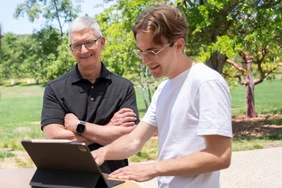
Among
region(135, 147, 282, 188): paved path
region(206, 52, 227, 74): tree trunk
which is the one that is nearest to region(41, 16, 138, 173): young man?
region(135, 147, 282, 188): paved path

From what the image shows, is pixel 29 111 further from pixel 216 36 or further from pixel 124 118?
pixel 124 118

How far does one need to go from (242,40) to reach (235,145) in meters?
2.41

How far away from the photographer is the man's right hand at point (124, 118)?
118 inches

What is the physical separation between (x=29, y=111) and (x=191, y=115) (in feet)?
91.0

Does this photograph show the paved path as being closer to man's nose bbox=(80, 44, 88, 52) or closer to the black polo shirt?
the black polo shirt

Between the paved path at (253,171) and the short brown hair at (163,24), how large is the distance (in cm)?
502

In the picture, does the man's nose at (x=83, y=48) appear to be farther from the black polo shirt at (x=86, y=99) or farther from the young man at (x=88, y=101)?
the black polo shirt at (x=86, y=99)

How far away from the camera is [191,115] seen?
198cm

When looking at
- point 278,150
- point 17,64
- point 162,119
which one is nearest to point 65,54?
point 278,150

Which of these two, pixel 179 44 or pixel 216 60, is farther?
pixel 216 60

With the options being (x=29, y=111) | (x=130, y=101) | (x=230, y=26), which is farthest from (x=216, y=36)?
(x=29, y=111)

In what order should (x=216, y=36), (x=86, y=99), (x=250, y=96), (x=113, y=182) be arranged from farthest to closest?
(x=250, y=96) < (x=216, y=36) < (x=86, y=99) < (x=113, y=182)

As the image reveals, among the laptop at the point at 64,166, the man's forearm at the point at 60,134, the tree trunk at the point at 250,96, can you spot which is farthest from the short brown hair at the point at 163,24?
the tree trunk at the point at 250,96

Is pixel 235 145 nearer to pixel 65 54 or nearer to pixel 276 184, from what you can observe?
pixel 276 184
